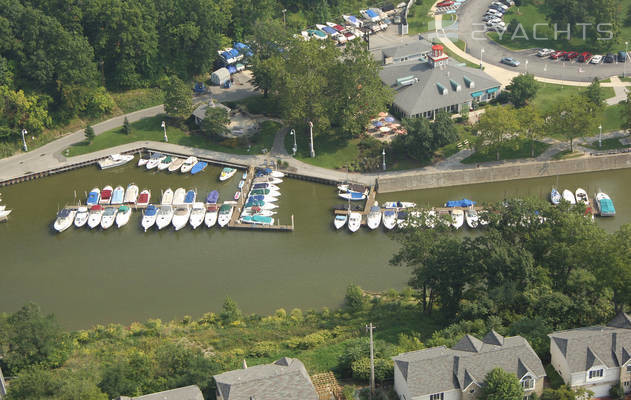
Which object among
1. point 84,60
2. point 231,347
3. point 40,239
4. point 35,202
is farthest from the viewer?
point 84,60

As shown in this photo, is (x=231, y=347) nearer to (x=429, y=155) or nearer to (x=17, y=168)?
(x=429, y=155)

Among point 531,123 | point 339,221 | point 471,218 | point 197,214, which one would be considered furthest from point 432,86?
point 197,214

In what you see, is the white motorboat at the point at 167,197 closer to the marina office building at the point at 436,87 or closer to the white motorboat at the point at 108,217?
the white motorboat at the point at 108,217

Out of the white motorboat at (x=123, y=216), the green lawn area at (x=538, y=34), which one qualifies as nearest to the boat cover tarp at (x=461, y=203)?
the white motorboat at (x=123, y=216)

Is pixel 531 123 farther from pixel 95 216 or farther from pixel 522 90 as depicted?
pixel 95 216

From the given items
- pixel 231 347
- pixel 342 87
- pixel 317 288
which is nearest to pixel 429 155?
pixel 342 87

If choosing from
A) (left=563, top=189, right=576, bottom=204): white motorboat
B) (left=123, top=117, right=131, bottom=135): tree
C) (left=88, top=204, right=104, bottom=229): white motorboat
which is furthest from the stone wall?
(left=123, top=117, right=131, bottom=135): tree
